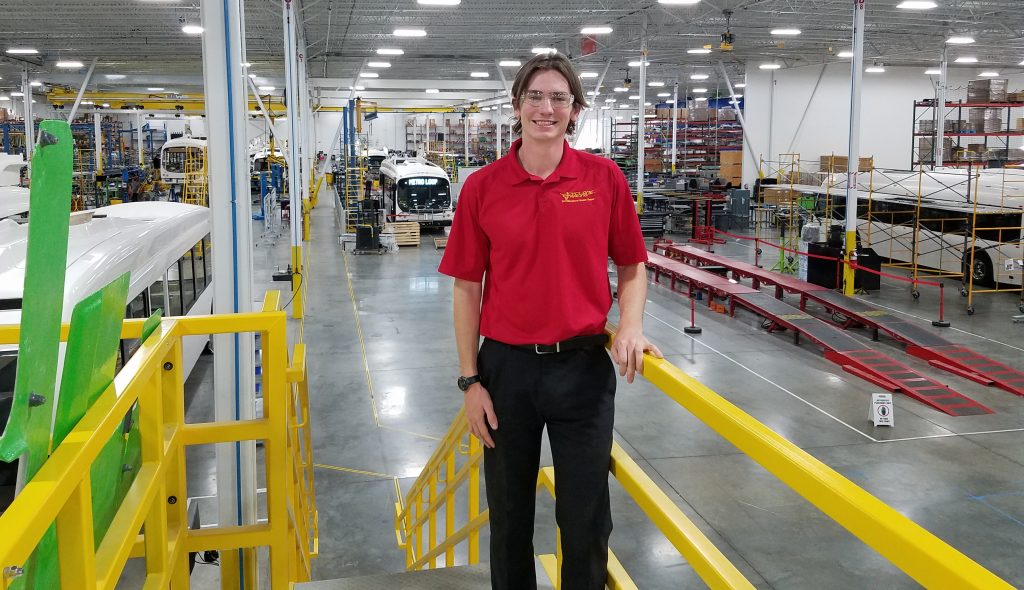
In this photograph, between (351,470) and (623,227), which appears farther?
(351,470)

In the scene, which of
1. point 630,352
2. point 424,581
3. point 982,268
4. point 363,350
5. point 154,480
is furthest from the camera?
point 982,268

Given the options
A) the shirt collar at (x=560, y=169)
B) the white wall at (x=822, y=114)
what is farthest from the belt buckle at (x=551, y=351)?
the white wall at (x=822, y=114)

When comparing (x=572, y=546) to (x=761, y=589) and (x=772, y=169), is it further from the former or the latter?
(x=772, y=169)

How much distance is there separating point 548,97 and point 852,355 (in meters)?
11.1

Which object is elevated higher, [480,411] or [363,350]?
[480,411]

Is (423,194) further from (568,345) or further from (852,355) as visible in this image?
(568,345)

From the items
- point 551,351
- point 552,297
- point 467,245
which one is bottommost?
point 551,351

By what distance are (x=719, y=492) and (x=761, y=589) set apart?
182cm

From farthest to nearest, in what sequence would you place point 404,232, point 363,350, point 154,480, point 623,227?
point 404,232 < point 363,350 < point 623,227 < point 154,480

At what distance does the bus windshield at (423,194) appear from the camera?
93.1 ft

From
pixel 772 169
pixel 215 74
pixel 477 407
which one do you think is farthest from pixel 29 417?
pixel 772 169

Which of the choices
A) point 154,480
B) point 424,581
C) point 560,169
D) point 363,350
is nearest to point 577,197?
point 560,169

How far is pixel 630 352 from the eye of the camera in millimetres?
2512

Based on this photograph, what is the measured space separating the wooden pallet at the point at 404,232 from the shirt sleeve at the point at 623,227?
24.2 metres
